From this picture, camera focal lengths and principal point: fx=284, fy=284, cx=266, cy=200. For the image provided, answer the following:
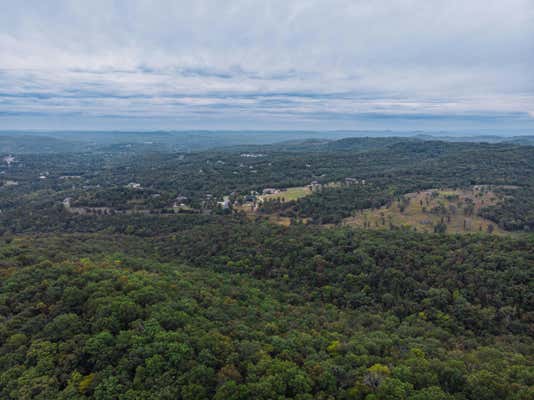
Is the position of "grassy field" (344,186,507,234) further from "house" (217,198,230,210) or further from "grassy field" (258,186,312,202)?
"house" (217,198,230,210)

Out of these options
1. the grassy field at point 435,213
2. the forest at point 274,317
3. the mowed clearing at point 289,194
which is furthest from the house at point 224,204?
the grassy field at point 435,213

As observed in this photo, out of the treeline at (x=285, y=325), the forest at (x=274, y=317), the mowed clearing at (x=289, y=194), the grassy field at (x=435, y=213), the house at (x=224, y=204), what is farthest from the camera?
the mowed clearing at (x=289, y=194)

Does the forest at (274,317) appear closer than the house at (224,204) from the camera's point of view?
Yes

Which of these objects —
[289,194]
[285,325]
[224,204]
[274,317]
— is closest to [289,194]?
[289,194]

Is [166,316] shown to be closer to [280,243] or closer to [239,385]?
[239,385]

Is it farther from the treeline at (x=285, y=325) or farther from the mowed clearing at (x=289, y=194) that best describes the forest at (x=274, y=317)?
the mowed clearing at (x=289, y=194)

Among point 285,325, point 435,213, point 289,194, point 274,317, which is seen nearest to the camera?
A: point 285,325

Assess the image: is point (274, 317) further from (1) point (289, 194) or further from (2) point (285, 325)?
(1) point (289, 194)

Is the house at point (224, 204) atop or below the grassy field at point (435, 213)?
below
